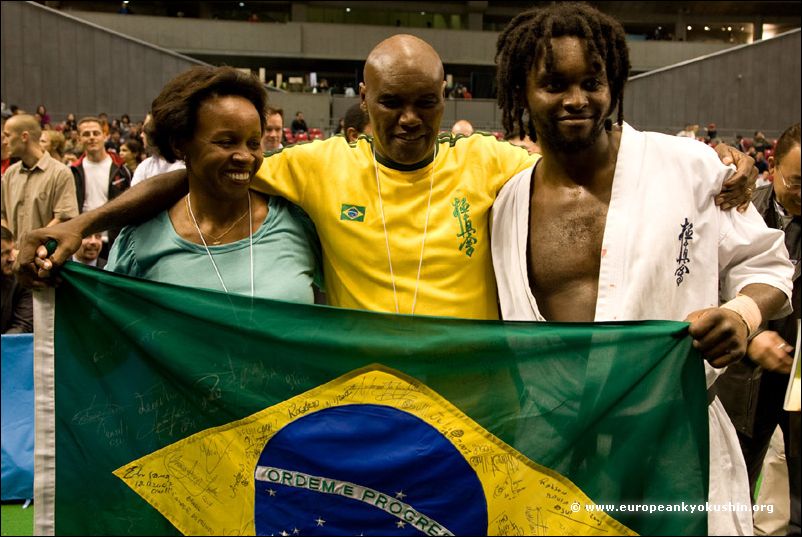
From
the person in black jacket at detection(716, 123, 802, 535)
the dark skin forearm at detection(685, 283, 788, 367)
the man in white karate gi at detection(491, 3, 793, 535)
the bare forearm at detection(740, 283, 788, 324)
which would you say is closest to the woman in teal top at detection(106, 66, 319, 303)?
the man in white karate gi at detection(491, 3, 793, 535)

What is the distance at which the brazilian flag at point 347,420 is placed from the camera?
2.06 meters

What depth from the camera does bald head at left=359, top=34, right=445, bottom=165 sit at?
241cm

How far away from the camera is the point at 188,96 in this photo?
2.43 m

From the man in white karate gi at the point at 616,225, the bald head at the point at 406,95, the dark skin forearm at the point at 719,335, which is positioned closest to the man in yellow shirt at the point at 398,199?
the bald head at the point at 406,95

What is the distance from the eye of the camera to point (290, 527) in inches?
84.8

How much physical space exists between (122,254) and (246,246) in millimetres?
428

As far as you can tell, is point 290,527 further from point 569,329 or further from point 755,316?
point 755,316

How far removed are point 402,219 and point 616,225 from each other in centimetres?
67

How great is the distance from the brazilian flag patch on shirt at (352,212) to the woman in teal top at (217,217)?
0.60 feet

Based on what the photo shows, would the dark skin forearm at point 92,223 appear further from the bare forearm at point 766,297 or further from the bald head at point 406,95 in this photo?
the bare forearm at point 766,297

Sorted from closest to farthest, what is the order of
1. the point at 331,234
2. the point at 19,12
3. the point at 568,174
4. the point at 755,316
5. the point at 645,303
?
the point at 755,316
the point at 645,303
the point at 568,174
the point at 331,234
the point at 19,12

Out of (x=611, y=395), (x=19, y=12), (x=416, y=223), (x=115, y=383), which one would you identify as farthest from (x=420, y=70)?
(x=19, y=12)

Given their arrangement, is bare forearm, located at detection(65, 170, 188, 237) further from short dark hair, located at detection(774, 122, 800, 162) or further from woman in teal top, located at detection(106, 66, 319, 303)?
short dark hair, located at detection(774, 122, 800, 162)

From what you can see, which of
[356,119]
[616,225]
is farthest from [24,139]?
[616,225]
